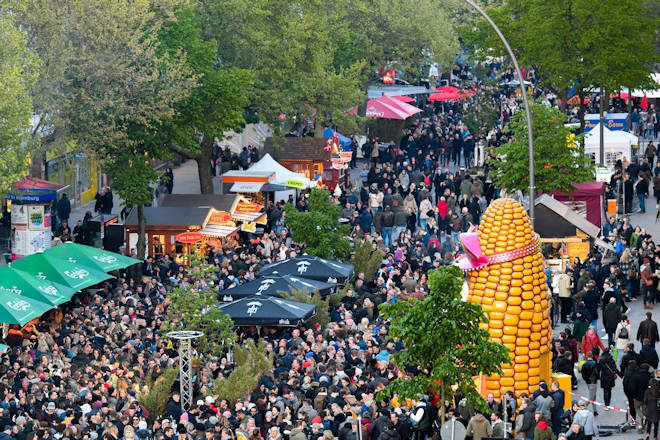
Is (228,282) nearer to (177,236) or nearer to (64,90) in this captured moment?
(177,236)

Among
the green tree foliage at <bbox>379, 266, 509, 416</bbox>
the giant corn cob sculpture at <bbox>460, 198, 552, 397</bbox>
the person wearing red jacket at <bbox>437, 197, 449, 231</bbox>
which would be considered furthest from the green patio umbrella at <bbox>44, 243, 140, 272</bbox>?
the green tree foliage at <bbox>379, 266, 509, 416</bbox>

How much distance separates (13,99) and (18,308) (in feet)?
27.4

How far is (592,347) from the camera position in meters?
29.0

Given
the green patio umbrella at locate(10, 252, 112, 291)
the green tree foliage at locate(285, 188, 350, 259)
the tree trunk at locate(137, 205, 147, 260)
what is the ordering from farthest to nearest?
1. the tree trunk at locate(137, 205, 147, 260)
2. the green tree foliage at locate(285, 188, 350, 259)
3. the green patio umbrella at locate(10, 252, 112, 291)

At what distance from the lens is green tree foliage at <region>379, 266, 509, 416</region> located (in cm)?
2188

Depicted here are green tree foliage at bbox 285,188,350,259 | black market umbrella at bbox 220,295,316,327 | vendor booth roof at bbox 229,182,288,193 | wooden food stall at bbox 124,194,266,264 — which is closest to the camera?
black market umbrella at bbox 220,295,316,327

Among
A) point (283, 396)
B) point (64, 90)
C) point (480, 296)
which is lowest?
point (283, 396)

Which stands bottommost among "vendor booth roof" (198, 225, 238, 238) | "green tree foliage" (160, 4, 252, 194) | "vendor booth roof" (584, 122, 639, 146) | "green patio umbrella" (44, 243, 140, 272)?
"green patio umbrella" (44, 243, 140, 272)

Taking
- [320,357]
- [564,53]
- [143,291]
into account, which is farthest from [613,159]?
[320,357]

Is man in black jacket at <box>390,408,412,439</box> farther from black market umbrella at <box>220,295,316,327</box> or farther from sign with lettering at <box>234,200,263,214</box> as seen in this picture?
sign with lettering at <box>234,200,263,214</box>

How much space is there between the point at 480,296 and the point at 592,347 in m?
4.74

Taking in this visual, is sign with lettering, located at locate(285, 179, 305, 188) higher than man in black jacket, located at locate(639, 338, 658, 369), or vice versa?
sign with lettering, located at locate(285, 179, 305, 188)

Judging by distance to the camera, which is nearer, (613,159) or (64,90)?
(64,90)

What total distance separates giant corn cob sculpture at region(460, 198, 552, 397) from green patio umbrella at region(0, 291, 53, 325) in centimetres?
1134
